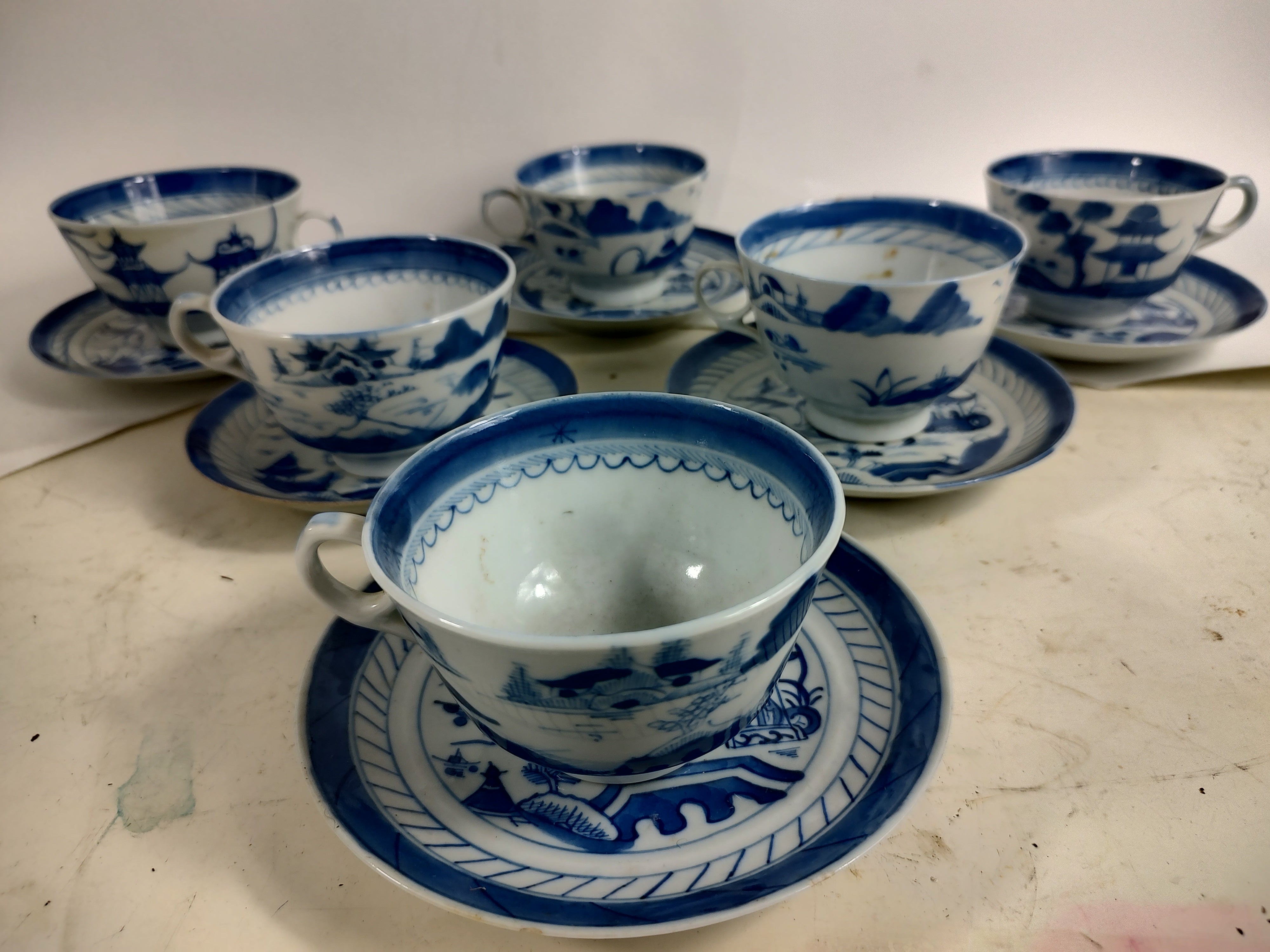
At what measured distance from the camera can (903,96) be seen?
0.96m

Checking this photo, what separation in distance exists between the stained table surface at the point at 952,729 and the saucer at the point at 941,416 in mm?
34

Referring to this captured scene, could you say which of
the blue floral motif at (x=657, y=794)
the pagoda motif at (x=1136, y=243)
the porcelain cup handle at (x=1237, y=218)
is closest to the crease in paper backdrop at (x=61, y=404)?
the blue floral motif at (x=657, y=794)

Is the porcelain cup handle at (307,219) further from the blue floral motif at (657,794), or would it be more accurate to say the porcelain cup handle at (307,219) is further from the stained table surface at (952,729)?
the blue floral motif at (657,794)

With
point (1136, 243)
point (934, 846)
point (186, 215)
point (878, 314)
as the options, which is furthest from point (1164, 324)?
point (186, 215)

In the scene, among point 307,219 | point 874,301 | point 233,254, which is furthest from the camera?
point 307,219

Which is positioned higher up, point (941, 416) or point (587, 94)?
point (587, 94)

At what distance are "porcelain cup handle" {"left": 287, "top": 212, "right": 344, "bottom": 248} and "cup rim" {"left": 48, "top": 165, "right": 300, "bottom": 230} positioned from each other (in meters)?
0.03

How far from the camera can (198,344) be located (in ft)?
2.20

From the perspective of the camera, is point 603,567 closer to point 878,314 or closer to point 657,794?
point 657,794

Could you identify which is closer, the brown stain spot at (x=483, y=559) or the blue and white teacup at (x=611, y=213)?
the brown stain spot at (x=483, y=559)

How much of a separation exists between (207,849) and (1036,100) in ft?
3.57

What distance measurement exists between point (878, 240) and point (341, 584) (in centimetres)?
56

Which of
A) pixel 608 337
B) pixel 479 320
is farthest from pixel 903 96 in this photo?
pixel 479 320

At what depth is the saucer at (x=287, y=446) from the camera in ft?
1.97
